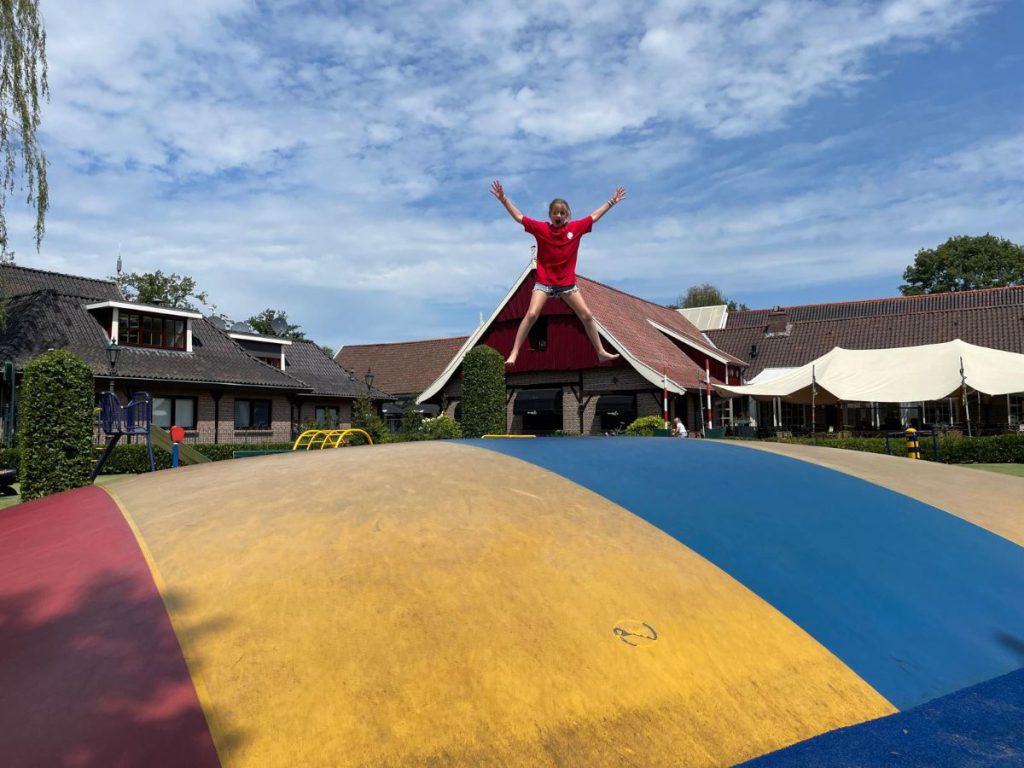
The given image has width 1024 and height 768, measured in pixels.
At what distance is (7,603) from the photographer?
9.14 ft

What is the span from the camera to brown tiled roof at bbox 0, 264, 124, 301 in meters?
27.0

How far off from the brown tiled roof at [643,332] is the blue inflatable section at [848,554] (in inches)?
764

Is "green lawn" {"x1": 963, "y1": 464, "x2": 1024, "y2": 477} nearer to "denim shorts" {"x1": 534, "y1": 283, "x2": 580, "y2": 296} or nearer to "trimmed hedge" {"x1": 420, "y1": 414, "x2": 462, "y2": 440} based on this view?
"trimmed hedge" {"x1": 420, "y1": 414, "x2": 462, "y2": 440}

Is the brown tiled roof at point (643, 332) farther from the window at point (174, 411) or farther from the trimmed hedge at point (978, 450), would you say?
the window at point (174, 411)

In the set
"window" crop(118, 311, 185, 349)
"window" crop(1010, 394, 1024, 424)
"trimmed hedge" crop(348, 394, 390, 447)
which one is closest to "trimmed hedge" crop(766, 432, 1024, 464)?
"window" crop(1010, 394, 1024, 424)

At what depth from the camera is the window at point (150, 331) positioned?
26.5 m

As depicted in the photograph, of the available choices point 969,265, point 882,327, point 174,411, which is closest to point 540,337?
point 174,411

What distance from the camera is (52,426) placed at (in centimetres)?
1253

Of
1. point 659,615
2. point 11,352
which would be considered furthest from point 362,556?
point 11,352

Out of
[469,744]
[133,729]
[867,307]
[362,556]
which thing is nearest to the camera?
[133,729]

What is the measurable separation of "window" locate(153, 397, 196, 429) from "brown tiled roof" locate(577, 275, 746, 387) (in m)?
Answer: 15.6

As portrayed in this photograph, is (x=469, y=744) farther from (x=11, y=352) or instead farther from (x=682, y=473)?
(x=11, y=352)

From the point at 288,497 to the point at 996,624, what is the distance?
12.9ft

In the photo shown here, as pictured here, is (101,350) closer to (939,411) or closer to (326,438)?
(326,438)
